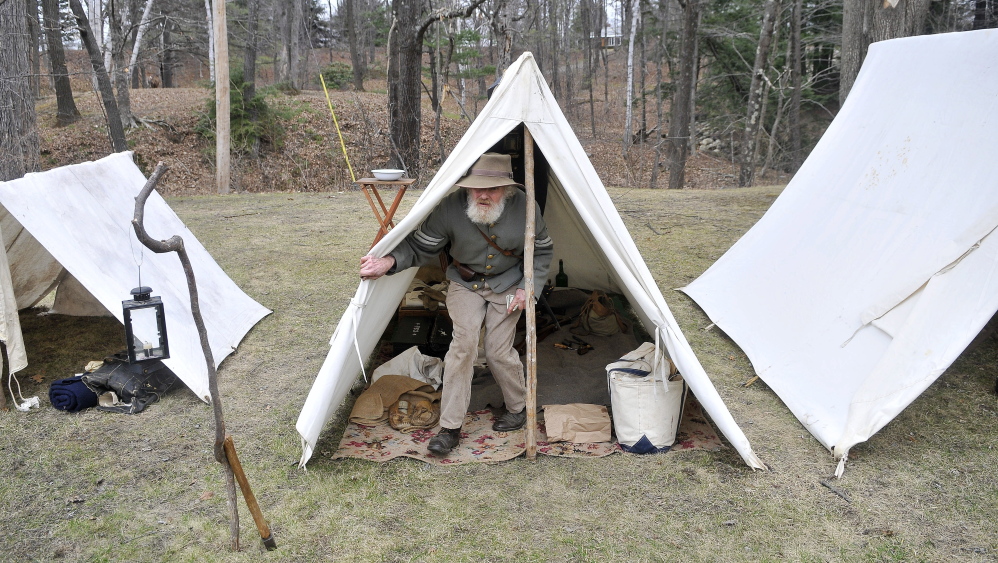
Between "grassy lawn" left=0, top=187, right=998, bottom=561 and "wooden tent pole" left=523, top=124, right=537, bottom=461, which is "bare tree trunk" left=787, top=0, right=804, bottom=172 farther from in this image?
"wooden tent pole" left=523, top=124, right=537, bottom=461

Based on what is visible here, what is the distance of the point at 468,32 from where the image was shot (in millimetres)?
12812

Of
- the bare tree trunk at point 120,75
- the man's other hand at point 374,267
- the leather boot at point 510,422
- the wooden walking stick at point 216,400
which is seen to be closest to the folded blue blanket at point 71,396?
the wooden walking stick at point 216,400

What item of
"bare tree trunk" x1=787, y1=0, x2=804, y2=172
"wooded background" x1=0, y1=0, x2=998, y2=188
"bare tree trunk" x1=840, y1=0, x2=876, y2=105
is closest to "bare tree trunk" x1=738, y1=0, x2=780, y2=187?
"wooded background" x1=0, y1=0, x2=998, y2=188

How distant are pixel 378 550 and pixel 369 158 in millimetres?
11371

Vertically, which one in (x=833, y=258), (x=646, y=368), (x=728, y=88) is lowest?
(x=646, y=368)

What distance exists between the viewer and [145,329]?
2260 mm

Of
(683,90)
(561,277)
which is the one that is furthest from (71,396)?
(683,90)

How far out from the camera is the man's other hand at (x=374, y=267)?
3.04m

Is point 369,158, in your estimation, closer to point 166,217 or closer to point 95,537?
point 166,217

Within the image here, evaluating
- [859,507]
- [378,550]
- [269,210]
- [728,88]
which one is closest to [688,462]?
[859,507]

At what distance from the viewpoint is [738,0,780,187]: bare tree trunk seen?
11609 millimetres

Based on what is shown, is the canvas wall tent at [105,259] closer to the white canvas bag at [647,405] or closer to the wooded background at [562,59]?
the white canvas bag at [647,405]

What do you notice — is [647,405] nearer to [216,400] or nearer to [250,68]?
[216,400]

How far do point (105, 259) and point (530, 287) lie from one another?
94.0 inches
